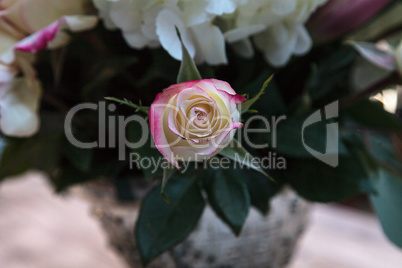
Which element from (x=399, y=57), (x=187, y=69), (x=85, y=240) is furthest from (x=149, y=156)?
(x=85, y=240)

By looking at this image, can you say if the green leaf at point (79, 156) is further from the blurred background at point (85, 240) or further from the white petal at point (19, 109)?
the blurred background at point (85, 240)

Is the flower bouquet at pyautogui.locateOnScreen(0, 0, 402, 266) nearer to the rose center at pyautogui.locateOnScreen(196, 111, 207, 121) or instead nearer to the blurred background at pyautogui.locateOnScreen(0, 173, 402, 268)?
the rose center at pyautogui.locateOnScreen(196, 111, 207, 121)

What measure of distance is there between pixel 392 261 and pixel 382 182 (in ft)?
0.83

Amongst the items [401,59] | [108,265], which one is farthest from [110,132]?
[108,265]

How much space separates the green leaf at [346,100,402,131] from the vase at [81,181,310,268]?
0.24 feet

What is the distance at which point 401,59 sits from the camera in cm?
22

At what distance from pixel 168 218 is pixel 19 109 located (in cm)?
11

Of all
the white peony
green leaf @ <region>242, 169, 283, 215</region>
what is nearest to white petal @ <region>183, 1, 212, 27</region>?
the white peony

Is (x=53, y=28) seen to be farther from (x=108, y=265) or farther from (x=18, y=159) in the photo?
(x=108, y=265)

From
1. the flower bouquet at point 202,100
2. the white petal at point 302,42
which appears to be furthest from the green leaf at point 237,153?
the white petal at point 302,42

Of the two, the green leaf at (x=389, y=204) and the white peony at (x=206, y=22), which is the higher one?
the white peony at (x=206, y=22)

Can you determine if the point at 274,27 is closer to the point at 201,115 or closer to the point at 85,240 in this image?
the point at 201,115

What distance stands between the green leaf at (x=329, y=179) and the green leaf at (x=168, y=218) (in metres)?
0.07

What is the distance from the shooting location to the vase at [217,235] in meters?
0.30
